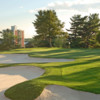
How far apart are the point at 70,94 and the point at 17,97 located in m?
2.27

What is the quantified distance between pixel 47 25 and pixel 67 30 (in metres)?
12.1

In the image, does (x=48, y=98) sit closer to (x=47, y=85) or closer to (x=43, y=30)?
(x=47, y=85)

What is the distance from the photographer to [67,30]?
61.1 metres

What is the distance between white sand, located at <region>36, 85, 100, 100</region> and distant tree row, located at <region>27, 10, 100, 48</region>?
149ft

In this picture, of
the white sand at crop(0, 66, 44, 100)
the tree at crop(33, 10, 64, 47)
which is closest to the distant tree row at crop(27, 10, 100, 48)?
the tree at crop(33, 10, 64, 47)

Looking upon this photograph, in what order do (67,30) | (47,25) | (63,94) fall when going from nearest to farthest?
(63,94) < (47,25) < (67,30)

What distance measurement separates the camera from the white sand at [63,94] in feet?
21.8

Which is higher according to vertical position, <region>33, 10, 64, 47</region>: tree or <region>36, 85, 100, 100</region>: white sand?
<region>33, 10, 64, 47</region>: tree

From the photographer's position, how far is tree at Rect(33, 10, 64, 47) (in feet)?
171

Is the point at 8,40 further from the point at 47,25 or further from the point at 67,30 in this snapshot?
the point at 67,30

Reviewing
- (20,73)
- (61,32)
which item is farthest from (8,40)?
(20,73)

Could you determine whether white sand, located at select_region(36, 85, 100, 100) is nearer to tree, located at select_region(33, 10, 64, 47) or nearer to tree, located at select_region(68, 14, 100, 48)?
tree, located at select_region(33, 10, 64, 47)

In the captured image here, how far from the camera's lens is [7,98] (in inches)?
279

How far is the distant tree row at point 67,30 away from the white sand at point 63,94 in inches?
1791
